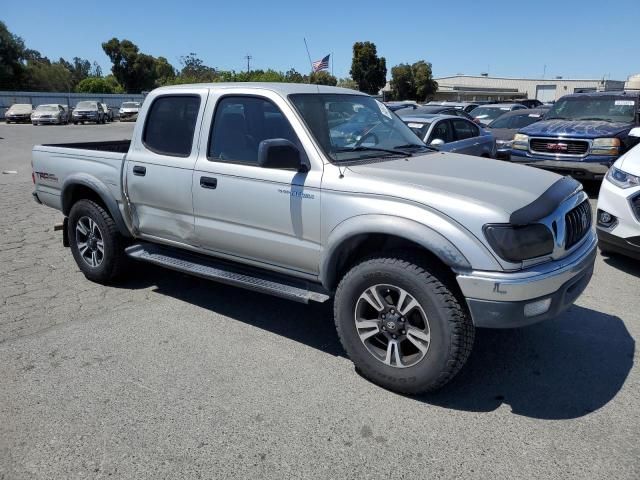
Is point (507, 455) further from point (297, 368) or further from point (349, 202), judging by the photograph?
point (349, 202)

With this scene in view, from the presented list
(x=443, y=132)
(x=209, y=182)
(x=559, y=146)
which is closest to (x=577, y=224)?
(x=209, y=182)

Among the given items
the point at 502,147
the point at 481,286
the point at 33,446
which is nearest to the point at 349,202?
the point at 481,286

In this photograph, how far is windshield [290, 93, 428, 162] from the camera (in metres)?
3.83

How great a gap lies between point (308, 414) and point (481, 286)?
127cm

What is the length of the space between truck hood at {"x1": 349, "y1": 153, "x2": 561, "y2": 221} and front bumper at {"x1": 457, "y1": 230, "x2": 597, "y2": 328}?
0.36 meters

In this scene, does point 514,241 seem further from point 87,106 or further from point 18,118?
point 18,118

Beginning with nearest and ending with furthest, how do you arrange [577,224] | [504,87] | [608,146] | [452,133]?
[577,224] → [608,146] → [452,133] → [504,87]

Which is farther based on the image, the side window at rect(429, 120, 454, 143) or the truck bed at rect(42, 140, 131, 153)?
the side window at rect(429, 120, 454, 143)

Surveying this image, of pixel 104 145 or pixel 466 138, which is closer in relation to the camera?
pixel 104 145

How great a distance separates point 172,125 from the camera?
459 centimetres

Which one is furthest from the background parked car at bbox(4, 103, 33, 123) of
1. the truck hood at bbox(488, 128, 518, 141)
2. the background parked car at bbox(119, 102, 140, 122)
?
the truck hood at bbox(488, 128, 518, 141)

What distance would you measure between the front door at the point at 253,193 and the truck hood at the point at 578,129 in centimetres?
708

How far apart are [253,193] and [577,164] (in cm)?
715

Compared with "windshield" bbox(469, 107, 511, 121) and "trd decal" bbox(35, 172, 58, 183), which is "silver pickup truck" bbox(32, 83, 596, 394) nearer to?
"trd decal" bbox(35, 172, 58, 183)
